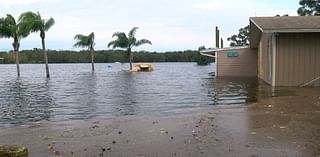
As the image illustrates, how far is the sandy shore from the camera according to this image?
275 inches

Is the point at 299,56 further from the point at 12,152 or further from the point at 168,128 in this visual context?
the point at 12,152

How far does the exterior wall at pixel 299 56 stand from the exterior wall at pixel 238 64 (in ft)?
45.1

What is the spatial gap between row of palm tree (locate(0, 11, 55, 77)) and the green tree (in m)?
34.6

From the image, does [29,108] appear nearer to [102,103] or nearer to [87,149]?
[102,103]

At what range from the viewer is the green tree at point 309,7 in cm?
5572

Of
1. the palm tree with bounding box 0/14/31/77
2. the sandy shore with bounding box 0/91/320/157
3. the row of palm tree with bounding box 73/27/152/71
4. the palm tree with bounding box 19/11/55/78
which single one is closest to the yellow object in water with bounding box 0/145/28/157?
the sandy shore with bounding box 0/91/320/157

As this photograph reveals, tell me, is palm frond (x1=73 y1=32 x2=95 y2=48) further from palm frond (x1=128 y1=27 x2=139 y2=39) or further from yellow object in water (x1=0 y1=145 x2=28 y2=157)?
yellow object in water (x1=0 y1=145 x2=28 y2=157)

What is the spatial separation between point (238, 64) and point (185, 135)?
26.3 m

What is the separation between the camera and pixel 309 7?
57.2 meters

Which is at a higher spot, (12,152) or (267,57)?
(267,57)

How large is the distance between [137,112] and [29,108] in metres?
3.92

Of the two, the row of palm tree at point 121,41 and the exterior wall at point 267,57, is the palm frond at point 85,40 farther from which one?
the exterior wall at point 267,57

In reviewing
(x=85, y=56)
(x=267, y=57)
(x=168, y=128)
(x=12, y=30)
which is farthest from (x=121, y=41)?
(x=85, y=56)

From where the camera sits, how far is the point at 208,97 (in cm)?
1670
